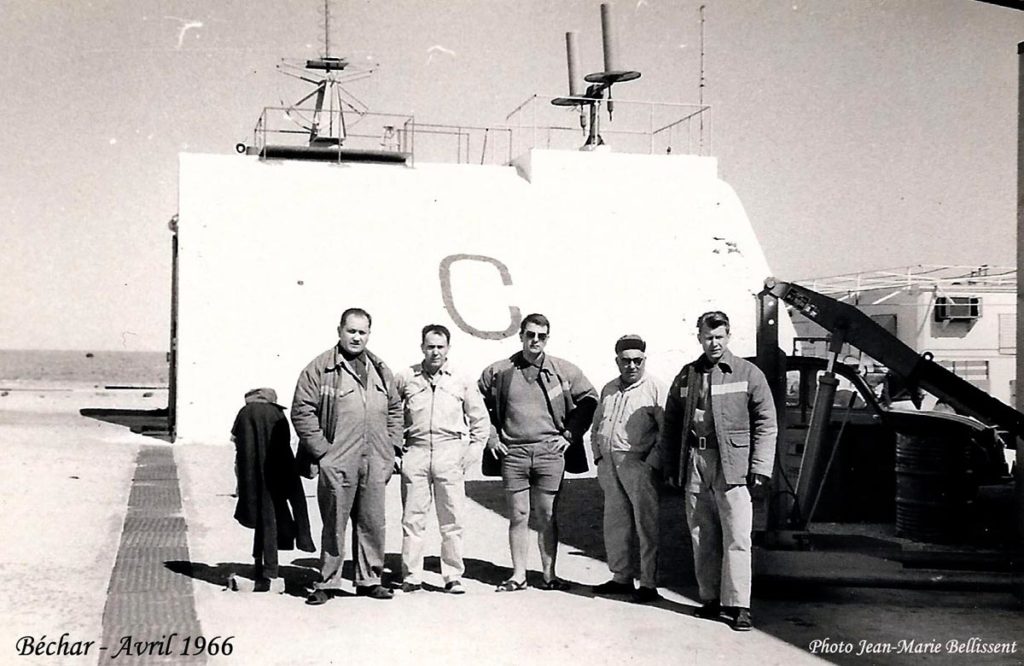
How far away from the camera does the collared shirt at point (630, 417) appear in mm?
6098

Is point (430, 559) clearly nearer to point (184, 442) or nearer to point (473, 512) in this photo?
point (473, 512)

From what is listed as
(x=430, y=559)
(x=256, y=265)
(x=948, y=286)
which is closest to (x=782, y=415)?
(x=430, y=559)

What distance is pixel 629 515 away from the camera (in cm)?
615

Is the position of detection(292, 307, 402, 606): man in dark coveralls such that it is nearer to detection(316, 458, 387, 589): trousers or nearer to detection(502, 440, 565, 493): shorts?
detection(316, 458, 387, 589): trousers

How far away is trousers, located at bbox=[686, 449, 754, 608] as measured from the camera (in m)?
5.56

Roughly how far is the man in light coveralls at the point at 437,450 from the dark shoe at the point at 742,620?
167 centimetres

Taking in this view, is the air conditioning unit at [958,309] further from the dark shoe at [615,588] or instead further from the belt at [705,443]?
the belt at [705,443]

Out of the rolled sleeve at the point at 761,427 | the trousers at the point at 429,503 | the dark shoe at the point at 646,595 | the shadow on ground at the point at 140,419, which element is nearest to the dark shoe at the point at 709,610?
the dark shoe at the point at 646,595

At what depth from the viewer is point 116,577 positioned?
6.43 m

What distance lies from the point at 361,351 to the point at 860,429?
4967 millimetres

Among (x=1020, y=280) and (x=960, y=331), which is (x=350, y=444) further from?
(x=960, y=331)

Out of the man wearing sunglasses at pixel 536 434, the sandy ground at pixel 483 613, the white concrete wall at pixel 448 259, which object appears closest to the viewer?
the sandy ground at pixel 483 613

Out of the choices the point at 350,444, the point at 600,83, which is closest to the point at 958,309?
the point at 600,83

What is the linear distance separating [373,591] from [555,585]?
1.15 m
